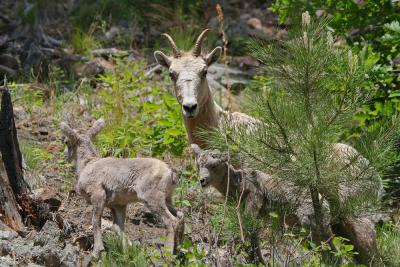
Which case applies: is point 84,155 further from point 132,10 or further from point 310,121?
point 132,10

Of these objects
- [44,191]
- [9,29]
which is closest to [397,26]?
[44,191]

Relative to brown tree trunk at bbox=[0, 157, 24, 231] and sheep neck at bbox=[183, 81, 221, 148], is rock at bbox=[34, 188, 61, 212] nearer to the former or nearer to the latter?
brown tree trunk at bbox=[0, 157, 24, 231]

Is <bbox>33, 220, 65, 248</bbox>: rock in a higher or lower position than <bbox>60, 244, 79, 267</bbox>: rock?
higher

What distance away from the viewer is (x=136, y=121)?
419 inches

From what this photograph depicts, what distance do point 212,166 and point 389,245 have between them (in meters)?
1.82

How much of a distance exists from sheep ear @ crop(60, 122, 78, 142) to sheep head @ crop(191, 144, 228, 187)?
157 centimetres

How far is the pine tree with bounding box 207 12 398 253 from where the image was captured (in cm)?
584

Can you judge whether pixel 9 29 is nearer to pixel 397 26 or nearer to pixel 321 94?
pixel 397 26

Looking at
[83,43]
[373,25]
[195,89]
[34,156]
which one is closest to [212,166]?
[195,89]

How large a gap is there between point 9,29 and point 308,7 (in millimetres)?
8391

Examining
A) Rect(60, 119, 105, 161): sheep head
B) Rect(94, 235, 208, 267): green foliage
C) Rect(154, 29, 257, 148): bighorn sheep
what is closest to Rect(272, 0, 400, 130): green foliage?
Rect(154, 29, 257, 148): bighorn sheep

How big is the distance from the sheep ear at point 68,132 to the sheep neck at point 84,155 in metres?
0.11

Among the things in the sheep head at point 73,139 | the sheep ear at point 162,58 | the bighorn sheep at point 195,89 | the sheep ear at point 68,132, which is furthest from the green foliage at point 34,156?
the bighorn sheep at point 195,89

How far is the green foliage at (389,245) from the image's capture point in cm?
695
